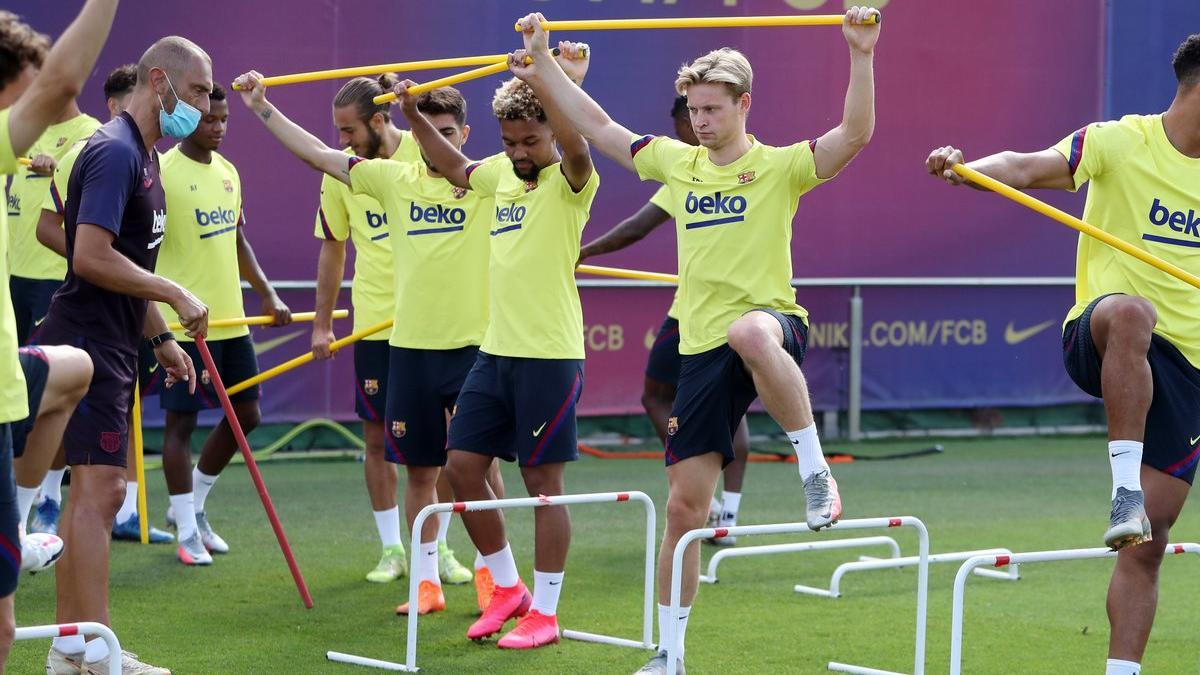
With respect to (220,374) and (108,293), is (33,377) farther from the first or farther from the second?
(220,374)

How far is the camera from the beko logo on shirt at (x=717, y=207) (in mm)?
5074

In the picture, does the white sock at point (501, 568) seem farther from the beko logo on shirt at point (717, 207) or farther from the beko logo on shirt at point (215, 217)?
the beko logo on shirt at point (215, 217)

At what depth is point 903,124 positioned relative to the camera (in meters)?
12.0

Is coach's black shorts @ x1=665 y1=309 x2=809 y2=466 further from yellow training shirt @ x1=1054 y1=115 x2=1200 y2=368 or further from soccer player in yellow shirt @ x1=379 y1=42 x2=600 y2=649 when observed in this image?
yellow training shirt @ x1=1054 y1=115 x2=1200 y2=368

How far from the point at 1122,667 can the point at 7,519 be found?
11.2 ft

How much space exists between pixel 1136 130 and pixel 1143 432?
97 cm

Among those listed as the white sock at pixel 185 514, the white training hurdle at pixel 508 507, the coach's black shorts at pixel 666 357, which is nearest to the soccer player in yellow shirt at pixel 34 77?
the white training hurdle at pixel 508 507

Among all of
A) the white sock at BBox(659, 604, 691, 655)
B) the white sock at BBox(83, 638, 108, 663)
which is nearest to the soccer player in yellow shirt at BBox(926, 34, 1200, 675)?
the white sock at BBox(659, 604, 691, 655)

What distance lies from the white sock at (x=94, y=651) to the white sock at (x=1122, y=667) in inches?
129

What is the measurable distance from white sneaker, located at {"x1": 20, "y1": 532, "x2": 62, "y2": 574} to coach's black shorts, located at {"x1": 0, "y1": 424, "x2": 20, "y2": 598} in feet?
0.86

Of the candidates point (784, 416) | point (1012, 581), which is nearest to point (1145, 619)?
point (784, 416)

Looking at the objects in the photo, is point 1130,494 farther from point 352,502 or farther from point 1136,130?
point 352,502

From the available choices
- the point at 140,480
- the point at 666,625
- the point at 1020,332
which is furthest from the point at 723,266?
the point at 1020,332

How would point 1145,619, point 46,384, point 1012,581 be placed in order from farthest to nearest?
point 1012,581, point 1145,619, point 46,384
